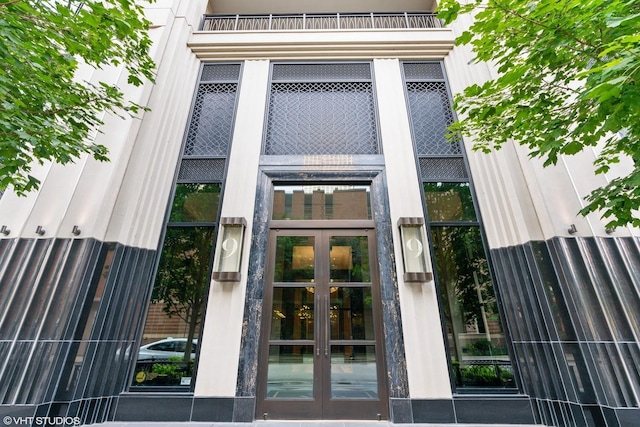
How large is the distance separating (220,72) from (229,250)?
13.9ft

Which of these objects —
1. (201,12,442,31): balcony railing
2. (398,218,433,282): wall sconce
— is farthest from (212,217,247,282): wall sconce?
(201,12,442,31): balcony railing

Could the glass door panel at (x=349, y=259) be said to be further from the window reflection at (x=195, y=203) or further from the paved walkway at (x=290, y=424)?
the window reflection at (x=195, y=203)

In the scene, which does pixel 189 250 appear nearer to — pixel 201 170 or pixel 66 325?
pixel 201 170

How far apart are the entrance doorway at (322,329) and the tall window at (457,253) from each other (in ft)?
3.66

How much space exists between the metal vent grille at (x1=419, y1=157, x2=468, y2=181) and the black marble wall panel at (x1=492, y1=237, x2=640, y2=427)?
161cm

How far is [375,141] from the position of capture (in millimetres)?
5543

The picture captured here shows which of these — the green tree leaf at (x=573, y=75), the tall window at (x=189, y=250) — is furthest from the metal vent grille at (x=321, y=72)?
the green tree leaf at (x=573, y=75)

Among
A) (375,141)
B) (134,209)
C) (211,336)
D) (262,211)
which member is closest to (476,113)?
(375,141)

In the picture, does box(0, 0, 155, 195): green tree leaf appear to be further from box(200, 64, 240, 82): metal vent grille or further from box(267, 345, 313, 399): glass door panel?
box(267, 345, 313, 399): glass door panel

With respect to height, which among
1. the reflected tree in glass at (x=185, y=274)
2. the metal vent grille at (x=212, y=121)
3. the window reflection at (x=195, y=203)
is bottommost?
the reflected tree in glass at (x=185, y=274)

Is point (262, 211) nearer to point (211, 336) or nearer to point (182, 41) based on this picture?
point (211, 336)

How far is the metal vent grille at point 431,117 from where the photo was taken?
→ 5.40 metres

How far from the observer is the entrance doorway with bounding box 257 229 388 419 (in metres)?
4.00

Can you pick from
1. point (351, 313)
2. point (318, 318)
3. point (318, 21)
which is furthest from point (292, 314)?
point (318, 21)
